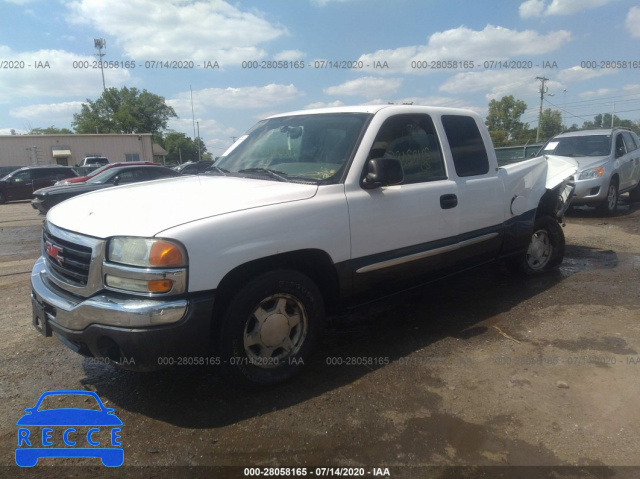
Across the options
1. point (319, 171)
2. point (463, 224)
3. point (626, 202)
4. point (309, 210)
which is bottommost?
point (626, 202)

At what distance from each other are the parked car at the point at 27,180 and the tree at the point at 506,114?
50.8m

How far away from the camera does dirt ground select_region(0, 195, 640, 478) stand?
2520 millimetres

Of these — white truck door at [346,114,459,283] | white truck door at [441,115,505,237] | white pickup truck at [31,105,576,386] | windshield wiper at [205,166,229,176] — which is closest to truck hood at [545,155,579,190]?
white pickup truck at [31,105,576,386]

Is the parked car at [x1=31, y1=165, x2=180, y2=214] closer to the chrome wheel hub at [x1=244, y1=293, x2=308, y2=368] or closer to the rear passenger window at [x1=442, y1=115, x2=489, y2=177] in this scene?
the rear passenger window at [x1=442, y1=115, x2=489, y2=177]

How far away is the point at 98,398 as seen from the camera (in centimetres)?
317

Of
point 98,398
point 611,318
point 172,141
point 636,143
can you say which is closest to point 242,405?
point 98,398

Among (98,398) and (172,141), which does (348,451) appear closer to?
(98,398)

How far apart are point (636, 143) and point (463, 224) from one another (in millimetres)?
10593

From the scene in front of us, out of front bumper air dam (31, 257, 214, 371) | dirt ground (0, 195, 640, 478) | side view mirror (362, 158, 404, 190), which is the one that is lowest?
dirt ground (0, 195, 640, 478)

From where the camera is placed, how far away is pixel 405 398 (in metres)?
3.10

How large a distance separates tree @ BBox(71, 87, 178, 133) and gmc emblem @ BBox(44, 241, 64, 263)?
231 ft

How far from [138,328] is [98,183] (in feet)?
32.1

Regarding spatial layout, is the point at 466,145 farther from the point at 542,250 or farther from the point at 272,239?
the point at 272,239

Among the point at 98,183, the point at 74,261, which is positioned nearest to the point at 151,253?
the point at 74,261
